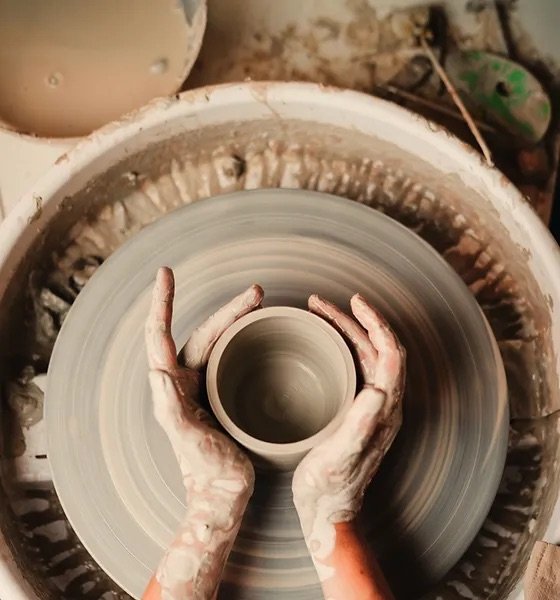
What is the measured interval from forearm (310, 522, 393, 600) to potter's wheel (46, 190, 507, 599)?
3.7 inches

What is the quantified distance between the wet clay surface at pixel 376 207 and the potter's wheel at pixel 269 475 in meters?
0.14

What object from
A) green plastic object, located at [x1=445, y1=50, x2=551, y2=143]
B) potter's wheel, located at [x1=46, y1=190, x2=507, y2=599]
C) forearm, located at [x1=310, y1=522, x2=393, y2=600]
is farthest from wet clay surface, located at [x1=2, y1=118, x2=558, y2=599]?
green plastic object, located at [x1=445, y1=50, x2=551, y2=143]

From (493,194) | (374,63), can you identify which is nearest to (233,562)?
(493,194)

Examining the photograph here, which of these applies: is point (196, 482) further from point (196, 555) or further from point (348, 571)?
point (348, 571)

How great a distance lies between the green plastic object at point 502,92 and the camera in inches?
64.2

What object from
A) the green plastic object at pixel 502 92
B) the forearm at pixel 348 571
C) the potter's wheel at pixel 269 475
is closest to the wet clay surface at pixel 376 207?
the potter's wheel at pixel 269 475

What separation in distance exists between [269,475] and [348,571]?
163 mm

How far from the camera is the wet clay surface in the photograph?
1.26 m

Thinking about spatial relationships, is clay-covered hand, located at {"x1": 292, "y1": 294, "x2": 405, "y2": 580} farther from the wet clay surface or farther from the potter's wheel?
the wet clay surface

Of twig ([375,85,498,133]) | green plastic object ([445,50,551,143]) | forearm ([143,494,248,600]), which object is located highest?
green plastic object ([445,50,551,143])

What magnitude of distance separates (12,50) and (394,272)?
96cm

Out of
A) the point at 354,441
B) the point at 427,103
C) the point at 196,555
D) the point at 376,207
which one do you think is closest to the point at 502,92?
the point at 427,103

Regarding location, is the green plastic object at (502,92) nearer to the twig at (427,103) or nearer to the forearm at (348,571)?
the twig at (427,103)

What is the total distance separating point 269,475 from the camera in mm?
1040
